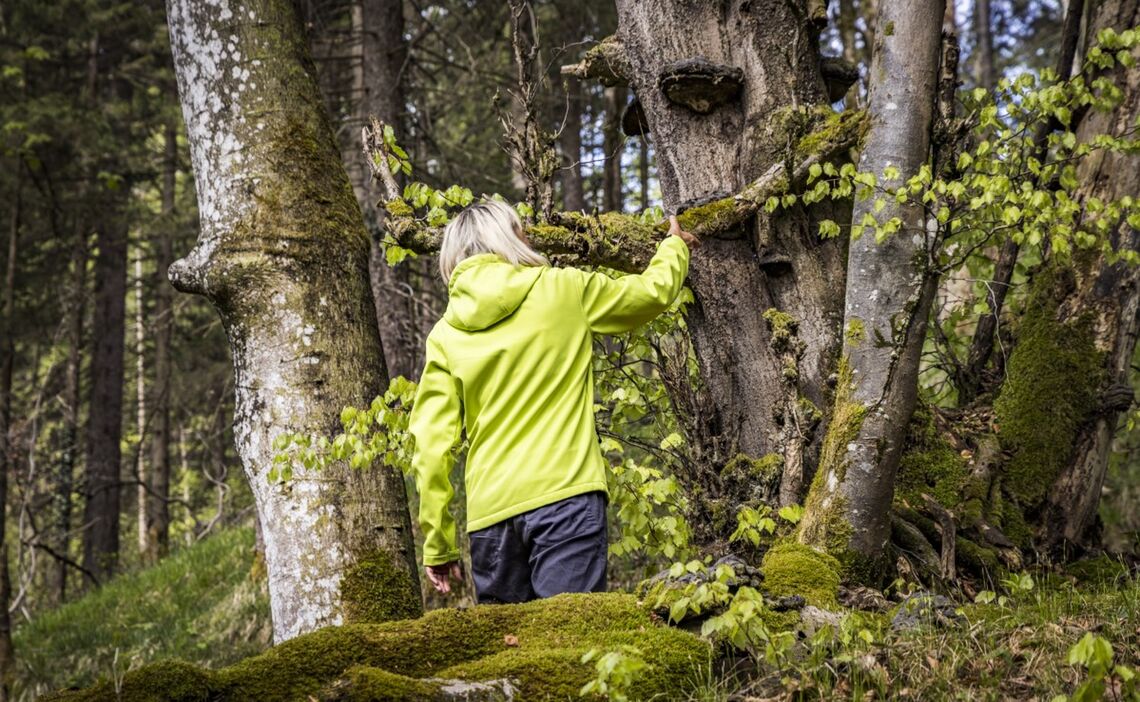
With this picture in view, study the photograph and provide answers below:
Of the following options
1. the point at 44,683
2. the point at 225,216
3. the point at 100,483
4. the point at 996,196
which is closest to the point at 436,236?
the point at 225,216

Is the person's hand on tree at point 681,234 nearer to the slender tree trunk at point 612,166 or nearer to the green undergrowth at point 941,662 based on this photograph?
the green undergrowth at point 941,662

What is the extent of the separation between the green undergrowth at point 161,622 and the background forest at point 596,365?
1.6 inches

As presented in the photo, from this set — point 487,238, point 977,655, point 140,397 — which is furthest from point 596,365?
point 140,397

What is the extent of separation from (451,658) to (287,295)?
6.20 ft

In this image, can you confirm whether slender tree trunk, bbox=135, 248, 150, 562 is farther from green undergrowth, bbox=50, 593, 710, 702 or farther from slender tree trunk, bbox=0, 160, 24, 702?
green undergrowth, bbox=50, 593, 710, 702

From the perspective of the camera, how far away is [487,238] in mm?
3766

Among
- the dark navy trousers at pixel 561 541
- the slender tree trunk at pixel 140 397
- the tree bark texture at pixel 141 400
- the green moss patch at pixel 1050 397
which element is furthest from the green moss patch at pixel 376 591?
the slender tree trunk at pixel 140 397

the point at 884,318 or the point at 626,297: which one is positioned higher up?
the point at 626,297

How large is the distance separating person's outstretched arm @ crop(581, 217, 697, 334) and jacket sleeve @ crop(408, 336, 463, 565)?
66 cm

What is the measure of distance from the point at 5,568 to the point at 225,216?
6.67 metres

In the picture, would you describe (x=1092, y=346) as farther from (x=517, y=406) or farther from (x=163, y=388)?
(x=163, y=388)

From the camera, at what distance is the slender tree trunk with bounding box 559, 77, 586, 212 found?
12469 mm

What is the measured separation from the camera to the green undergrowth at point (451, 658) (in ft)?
8.14

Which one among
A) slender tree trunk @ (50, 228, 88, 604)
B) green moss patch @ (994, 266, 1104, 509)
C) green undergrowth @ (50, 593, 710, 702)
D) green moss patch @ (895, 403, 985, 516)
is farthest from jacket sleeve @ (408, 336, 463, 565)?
slender tree trunk @ (50, 228, 88, 604)
